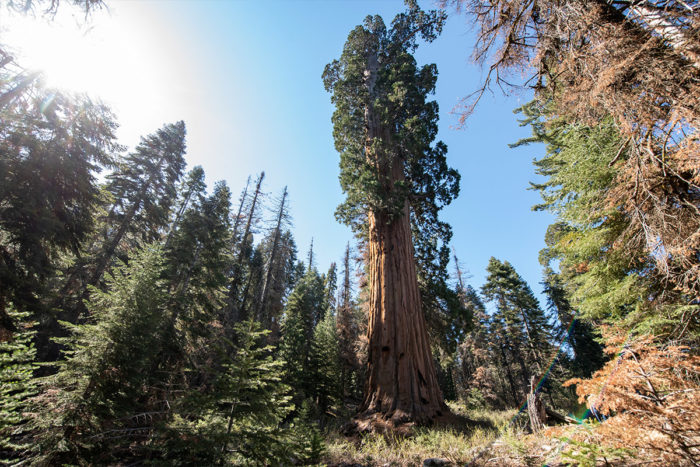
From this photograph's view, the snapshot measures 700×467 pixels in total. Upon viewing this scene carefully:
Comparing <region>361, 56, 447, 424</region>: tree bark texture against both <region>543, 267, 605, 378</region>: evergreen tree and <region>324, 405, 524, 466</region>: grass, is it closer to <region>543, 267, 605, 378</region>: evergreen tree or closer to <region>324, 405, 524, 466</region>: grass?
<region>324, 405, 524, 466</region>: grass

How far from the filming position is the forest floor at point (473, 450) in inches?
113

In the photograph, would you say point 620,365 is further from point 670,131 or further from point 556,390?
point 556,390

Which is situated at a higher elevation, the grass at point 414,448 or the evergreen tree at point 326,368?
the evergreen tree at point 326,368

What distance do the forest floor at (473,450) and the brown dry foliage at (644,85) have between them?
7.63 ft

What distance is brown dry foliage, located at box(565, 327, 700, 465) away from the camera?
94.4 inches

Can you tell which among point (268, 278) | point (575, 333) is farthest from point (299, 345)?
point (575, 333)

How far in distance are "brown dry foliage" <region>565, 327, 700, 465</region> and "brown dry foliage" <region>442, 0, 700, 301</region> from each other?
3.90 ft

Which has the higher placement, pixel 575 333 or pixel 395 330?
pixel 575 333

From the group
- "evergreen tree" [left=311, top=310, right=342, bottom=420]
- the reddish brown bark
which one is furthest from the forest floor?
"evergreen tree" [left=311, top=310, right=342, bottom=420]

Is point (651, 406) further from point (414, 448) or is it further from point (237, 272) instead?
point (237, 272)

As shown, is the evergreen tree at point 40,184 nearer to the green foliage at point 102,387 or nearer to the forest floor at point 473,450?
the green foliage at point 102,387

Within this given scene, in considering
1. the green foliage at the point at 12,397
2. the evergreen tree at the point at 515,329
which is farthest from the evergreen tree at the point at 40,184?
the evergreen tree at the point at 515,329

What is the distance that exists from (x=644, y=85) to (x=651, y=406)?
3591 mm

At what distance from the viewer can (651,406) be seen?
2.88 meters
